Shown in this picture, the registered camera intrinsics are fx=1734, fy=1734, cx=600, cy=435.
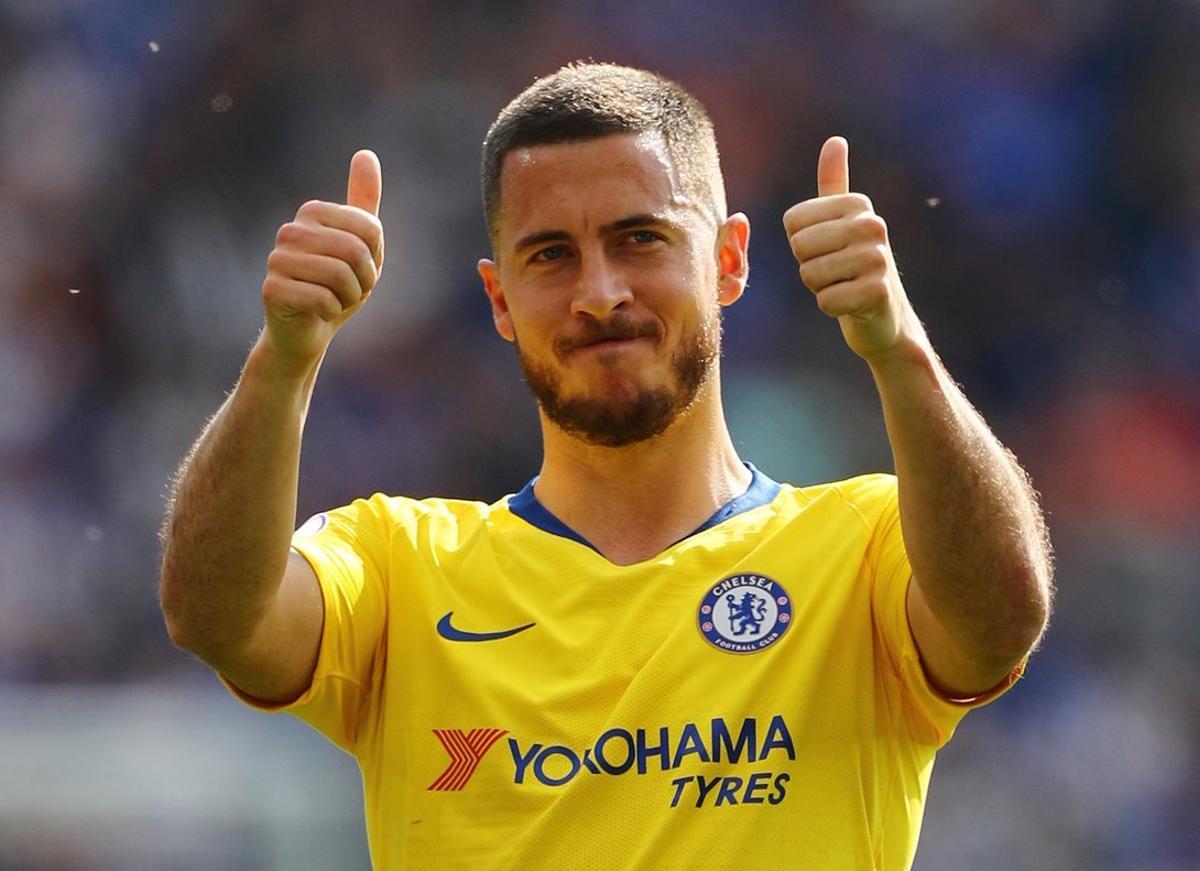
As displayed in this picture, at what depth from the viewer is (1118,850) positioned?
724 cm

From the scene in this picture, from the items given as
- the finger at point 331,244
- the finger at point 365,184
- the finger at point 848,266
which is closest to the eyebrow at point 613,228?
the finger at point 365,184

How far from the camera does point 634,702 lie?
9.94 ft

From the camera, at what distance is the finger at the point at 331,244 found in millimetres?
2750

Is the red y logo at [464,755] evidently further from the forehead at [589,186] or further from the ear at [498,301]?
the forehead at [589,186]

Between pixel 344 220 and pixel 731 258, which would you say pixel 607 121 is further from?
pixel 344 220

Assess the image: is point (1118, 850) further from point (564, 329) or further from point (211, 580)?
point (211, 580)

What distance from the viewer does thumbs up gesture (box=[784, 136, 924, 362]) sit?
8.63 ft

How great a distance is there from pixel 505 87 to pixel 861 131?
184 cm

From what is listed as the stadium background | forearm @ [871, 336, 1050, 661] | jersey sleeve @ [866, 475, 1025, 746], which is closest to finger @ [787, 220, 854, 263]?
forearm @ [871, 336, 1050, 661]

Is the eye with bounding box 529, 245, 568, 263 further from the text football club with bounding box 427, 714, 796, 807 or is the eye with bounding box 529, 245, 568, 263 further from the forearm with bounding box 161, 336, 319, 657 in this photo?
the text football club with bounding box 427, 714, 796, 807

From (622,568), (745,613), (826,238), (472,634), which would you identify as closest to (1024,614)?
(745,613)

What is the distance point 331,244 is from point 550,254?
0.67 metres

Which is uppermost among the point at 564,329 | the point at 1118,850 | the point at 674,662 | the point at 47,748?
the point at 564,329

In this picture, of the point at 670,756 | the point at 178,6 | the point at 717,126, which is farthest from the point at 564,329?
the point at 178,6
